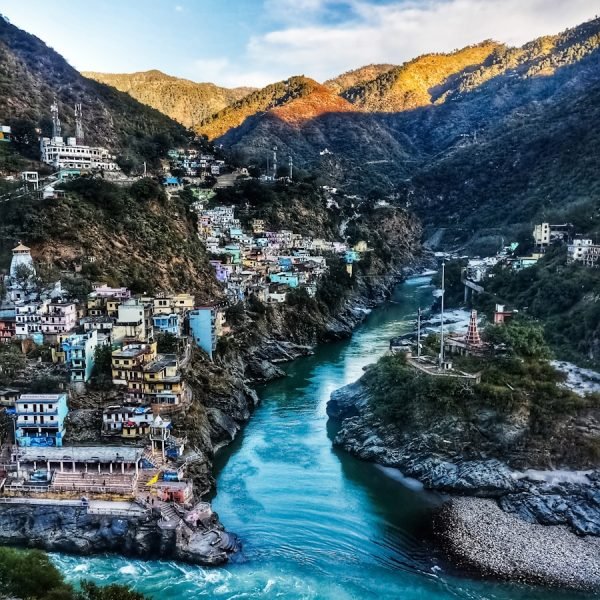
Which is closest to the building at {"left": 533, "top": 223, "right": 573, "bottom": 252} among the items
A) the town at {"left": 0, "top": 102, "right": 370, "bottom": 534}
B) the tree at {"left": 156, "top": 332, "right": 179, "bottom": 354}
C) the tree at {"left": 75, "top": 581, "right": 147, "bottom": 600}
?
the town at {"left": 0, "top": 102, "right": 370, "bottom": 534}

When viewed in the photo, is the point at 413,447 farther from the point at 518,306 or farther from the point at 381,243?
the point at 381,243

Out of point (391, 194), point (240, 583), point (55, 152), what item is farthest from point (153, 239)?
point (391, 194)

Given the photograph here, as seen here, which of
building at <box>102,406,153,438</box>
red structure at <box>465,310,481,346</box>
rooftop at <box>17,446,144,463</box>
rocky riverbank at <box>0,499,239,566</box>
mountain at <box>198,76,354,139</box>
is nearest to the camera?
rocky riverbank at <box>0,499,239,566</box>

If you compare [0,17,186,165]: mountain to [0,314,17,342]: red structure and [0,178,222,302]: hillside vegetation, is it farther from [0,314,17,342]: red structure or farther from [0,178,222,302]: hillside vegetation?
[0,314,17,342]: red structure

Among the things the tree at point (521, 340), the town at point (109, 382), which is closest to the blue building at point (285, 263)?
the town at point (109, 382)

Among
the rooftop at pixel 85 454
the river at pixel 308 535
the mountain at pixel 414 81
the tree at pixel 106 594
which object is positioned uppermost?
the mountain at pixel 414 81

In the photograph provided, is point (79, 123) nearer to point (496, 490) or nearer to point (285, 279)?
point (285, 279)

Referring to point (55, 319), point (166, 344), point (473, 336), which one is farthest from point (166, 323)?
point (473, 336)

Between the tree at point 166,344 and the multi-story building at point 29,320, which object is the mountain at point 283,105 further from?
the multi-story building at point 29,320
